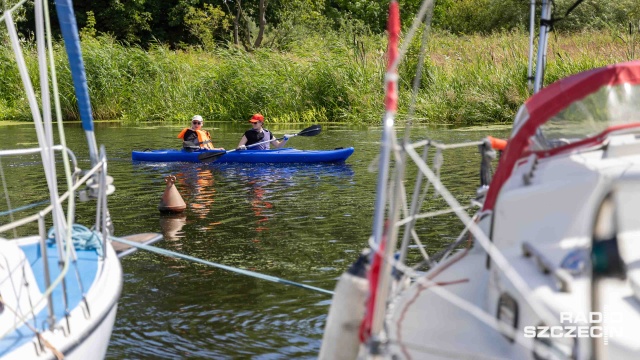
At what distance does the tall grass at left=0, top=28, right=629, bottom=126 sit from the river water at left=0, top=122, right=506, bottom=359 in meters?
3.32

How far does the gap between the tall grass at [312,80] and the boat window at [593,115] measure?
15.4m

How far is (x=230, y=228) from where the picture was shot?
9.43m

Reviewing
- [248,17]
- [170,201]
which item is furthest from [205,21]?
[170,201]

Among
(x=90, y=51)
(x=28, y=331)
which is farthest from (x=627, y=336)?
(x=90, y=51)

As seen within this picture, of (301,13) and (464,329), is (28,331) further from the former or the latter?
(301,13)

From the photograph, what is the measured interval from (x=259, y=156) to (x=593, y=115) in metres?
11.2

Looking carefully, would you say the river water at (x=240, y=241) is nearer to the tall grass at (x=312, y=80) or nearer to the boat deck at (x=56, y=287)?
the boat deck at (x=56, y=287)

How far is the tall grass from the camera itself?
2005 centimetres

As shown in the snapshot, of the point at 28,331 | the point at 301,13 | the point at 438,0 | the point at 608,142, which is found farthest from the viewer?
the point at 438,0

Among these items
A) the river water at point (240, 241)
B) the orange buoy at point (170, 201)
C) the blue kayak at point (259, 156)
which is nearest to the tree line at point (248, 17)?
the river water at point (240, 241)

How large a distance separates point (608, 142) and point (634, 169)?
0.65 metres

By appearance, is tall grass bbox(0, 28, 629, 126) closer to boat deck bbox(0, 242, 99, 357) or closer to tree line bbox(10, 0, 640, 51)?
tree line bbox(10, 0, 640, 51)

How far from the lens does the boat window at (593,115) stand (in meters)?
3.98

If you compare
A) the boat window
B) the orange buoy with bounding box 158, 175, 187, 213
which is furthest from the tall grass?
the boat window
